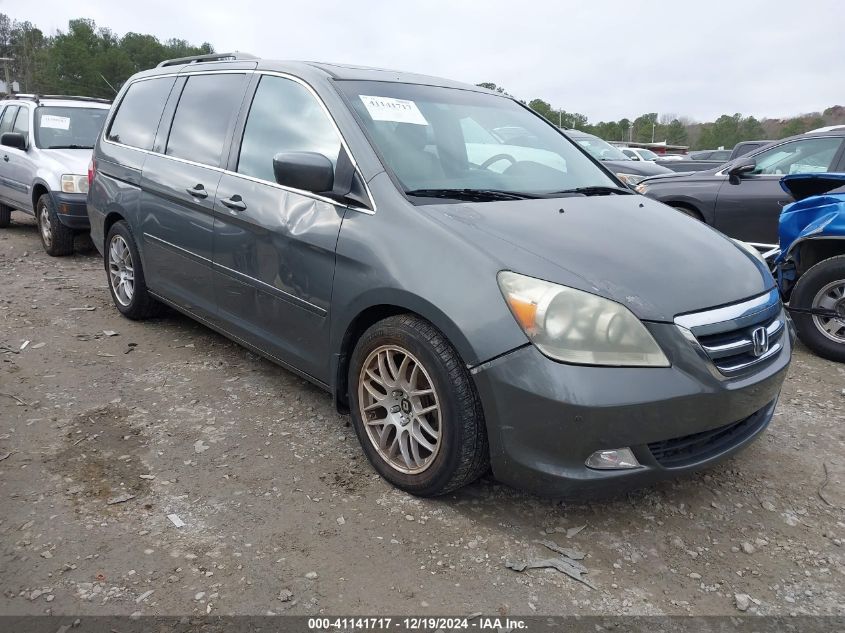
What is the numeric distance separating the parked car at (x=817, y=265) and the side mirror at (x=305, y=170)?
3.47 metres

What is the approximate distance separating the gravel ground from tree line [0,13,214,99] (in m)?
73.3

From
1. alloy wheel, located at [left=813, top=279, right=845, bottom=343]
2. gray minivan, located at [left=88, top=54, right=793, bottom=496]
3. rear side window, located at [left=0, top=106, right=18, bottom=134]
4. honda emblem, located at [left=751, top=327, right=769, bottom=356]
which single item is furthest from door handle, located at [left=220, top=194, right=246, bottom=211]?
rear side window, located at [left=0, top=106, right=18, bottom=134]

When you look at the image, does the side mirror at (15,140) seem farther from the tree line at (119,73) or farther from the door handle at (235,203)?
the tree line at (119,73)

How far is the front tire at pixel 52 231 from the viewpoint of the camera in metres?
7.32

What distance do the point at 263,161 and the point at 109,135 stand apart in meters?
2.39

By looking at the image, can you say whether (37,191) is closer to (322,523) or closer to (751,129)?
(322,523)

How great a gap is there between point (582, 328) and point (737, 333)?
694 millimetres

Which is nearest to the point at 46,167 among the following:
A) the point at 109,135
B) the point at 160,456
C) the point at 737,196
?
the point at 109,135

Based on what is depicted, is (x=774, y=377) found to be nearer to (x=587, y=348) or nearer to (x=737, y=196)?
(x=587, y=348)

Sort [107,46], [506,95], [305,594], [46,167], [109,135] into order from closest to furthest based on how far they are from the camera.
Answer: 1. [305,594]
2. [506,95]
3. [109,135]
4. [46,167]
5. [107,46]

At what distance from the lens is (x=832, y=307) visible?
4547mm

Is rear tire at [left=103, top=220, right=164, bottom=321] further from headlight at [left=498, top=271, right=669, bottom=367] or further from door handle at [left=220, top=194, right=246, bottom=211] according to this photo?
headlight at [left=498, top=271, right=669, bottom=367]

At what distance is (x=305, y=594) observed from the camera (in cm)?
225

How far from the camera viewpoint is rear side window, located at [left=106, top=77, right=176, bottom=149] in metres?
4.57
